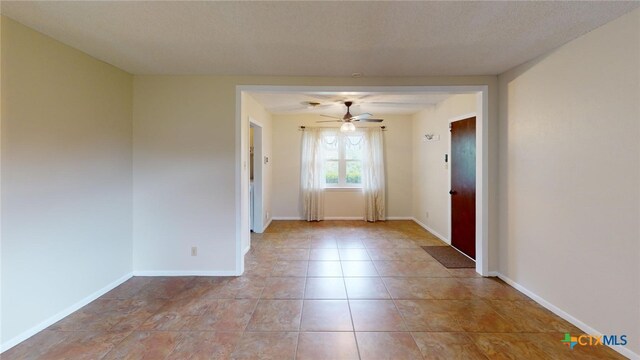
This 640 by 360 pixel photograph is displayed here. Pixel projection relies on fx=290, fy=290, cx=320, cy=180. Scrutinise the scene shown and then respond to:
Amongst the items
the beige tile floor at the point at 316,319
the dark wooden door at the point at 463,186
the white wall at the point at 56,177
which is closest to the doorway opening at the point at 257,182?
the beige tile floor at the point at 316,319

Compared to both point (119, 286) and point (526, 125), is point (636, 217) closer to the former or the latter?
point (526, 125)

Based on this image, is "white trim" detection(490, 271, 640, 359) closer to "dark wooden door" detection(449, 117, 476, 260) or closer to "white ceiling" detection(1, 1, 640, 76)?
"dark wooden door" detection(449, 117, 476, 260)

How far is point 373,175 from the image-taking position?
22.1 feet

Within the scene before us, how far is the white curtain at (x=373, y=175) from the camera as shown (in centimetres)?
674

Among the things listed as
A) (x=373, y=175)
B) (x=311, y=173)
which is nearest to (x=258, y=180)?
(x=311, y=173)

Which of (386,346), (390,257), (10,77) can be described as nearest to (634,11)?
(386,346)

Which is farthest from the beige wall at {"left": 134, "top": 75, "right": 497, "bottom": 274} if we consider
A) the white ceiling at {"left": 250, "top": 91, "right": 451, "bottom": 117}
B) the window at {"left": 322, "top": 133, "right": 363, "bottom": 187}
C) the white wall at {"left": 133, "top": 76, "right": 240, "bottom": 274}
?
the window at {"left": 322, "top": 133, "right": 363, "bottom": 187}

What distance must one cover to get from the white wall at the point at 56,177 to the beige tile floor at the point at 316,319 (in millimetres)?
284

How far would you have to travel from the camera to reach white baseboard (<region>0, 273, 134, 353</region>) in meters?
2.20

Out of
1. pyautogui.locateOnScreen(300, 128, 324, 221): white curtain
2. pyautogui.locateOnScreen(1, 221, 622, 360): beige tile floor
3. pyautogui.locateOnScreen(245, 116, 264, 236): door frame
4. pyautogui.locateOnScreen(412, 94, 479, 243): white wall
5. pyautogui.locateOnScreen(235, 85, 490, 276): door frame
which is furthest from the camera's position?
pyautogui.locateOnScreen(300, 128, 324, 221): white curtain

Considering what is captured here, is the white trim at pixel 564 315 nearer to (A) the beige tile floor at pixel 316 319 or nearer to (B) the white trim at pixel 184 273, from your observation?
(A) the beige tile floor at pixel 316 319

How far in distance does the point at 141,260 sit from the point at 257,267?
141 centimetres

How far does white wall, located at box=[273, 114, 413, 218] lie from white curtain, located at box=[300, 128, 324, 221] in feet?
0.55

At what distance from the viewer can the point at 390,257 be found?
4.23m
